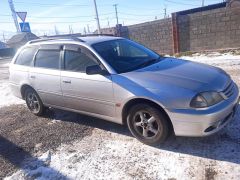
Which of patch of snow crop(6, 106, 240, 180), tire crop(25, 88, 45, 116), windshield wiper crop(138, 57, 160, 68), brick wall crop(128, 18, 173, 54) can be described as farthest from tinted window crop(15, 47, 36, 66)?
brick wall crop(128, 18, 173, 54)

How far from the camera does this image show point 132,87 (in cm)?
408

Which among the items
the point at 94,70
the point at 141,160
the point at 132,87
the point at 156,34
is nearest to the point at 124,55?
the point at 94,70

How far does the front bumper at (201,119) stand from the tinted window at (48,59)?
270 centimetres

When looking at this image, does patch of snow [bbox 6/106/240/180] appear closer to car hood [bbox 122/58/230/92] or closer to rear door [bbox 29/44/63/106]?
car hood [bbox 122/58/230/92]

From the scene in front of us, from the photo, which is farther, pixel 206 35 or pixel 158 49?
pixel 158 49

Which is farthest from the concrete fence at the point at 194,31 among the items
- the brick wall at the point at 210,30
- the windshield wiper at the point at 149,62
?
the windshield wiper at the point at 149,62

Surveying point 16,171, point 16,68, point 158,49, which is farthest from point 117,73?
point 158,49

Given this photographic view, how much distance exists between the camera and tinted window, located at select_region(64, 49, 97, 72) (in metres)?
4.76

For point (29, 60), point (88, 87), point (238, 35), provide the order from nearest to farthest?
1. point (88, 87)
2. point (29, 60)
3. point (238, 35)

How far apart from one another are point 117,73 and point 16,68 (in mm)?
3169

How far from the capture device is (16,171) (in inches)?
158

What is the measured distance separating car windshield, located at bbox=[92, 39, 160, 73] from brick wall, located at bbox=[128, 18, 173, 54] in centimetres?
956

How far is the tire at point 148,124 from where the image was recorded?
3.92 meters

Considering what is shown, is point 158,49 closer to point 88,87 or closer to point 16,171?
point 88,87
